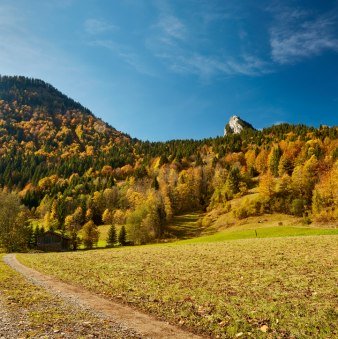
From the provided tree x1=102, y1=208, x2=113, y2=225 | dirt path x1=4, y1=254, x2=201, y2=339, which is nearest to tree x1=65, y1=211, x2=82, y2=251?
tree x1=102, y1=208, x2=113, y2=225

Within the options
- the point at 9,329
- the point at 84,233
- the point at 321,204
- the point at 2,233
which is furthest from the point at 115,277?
the point at 321,204

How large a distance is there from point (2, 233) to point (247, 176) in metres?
134

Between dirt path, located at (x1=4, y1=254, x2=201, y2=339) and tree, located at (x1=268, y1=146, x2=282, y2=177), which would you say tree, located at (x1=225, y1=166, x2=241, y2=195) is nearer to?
tree, located at (x1=268, y1=146, x2=282, y2=177)

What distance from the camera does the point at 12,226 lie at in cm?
8444

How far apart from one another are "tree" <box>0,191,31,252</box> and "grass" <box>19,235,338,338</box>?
59.5m

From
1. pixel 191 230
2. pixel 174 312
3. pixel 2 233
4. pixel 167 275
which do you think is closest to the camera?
pixel 174 312

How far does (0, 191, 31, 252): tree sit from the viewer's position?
8156 centimetres

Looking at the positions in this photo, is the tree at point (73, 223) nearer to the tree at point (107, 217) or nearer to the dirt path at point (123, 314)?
the tree at point (107, 217)

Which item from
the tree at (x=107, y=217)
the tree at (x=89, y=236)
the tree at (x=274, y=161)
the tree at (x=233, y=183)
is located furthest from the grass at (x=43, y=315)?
the tree at (x=274, y=161)

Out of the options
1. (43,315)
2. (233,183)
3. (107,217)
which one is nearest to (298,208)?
(233,183)

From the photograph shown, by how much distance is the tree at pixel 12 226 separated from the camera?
81.6 metres

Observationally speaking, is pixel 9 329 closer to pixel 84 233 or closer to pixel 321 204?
pixel 84 233

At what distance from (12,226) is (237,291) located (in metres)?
81.4

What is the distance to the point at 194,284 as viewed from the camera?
70.0 ft
